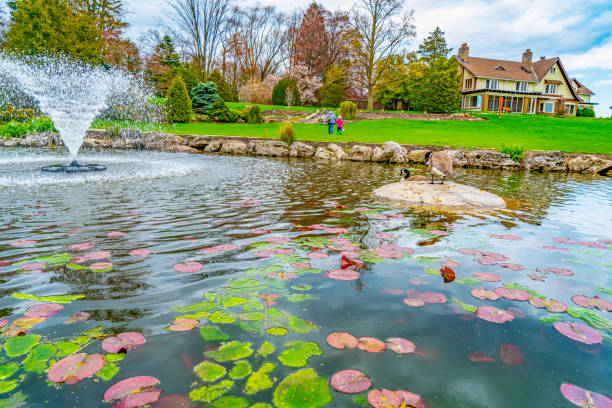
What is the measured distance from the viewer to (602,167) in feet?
39.5

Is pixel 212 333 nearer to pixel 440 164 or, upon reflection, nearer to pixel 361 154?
pixel 440 164

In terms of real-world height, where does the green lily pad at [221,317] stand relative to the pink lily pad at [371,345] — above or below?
above

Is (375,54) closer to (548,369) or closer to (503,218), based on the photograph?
(503,218)

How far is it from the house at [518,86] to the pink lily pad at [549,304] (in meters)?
47.6

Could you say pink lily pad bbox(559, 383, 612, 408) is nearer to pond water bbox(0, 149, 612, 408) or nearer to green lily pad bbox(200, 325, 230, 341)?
pond water bbox(0, 149, 612, 408)

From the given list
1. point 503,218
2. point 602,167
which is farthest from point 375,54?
point 503,218

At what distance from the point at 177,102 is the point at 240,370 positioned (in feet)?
88.7

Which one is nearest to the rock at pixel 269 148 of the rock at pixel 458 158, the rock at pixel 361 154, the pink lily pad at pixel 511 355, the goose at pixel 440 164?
the rock at pixel 361 154

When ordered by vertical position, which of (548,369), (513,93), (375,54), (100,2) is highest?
(100,2)

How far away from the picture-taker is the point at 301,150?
Result: 1528cm

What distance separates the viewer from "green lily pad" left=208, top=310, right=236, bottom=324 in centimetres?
220

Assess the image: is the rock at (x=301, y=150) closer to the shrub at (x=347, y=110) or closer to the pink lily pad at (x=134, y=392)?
the pink lily pad at (x=134, y=392)

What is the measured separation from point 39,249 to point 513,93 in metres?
51.2

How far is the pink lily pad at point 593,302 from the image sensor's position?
2.49m
